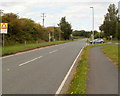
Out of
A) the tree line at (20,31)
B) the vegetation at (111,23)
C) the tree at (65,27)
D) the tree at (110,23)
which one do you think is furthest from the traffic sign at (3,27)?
the tree at (65,27)

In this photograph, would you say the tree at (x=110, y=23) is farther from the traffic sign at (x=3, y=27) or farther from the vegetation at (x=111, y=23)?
the traffic sign at (x=3, y=27)

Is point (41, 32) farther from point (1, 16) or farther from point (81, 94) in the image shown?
point (81, 94)

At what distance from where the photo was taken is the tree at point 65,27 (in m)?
105

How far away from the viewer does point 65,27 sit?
10488 centimetres

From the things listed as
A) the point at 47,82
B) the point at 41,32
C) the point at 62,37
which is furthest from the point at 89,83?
the point at 62,37

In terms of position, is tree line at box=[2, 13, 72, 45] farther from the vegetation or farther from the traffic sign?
the vegetation

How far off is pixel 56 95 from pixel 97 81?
104 inches

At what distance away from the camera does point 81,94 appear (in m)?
6.88

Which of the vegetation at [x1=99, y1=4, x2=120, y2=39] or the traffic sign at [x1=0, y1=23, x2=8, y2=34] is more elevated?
the vegetation at [x1=99, y1=4, x2=120, y2=39]

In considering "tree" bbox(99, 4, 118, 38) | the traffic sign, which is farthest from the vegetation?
the traffic sign

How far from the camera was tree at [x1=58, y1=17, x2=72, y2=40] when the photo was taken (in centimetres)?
10469

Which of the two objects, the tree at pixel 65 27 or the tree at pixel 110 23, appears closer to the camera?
the tree at pixel 110 23

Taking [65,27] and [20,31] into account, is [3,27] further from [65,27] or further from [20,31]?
[65,27]

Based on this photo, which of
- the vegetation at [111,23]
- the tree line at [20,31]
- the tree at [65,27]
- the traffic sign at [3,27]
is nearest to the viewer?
the traffic sign at [3,27]
